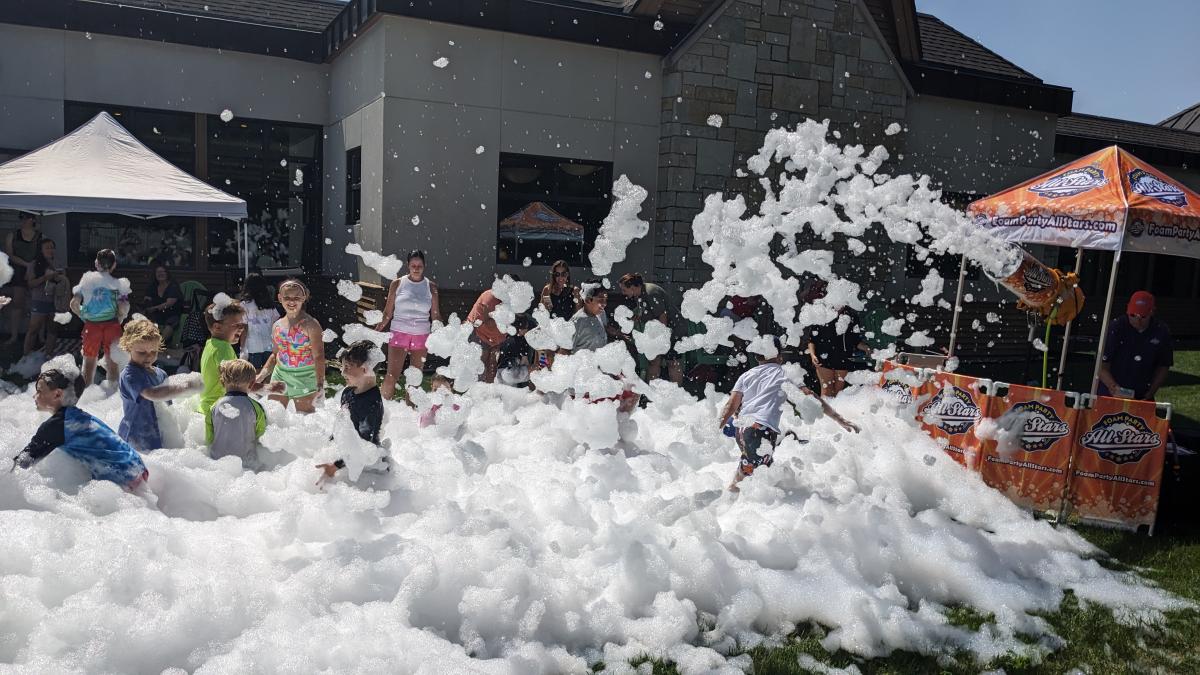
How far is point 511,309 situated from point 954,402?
15.7 feet

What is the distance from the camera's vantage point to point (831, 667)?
4.18 metres

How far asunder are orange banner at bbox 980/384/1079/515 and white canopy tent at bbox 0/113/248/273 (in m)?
8.95

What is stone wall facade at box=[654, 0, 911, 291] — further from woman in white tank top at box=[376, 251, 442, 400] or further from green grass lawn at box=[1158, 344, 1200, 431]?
green grass lawn at box=[1158, 344, 1200, 431]

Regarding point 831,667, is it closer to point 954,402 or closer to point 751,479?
point 751,479

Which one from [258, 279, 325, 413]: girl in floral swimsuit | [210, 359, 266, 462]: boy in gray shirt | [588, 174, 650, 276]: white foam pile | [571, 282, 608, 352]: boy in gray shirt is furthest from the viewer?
[588, 174, 650, 276]: white foam pile

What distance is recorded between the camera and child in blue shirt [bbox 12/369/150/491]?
492 cm

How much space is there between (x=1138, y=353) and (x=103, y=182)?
37.7ft

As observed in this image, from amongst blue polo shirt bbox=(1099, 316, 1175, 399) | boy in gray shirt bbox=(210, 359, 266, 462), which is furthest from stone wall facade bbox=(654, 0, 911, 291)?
boy in gray shirt bbox=(210, 359, 266, 462)

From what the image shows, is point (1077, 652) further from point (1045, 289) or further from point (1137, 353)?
point (1137, 353)

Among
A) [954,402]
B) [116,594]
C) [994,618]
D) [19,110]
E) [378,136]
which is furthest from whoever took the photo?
[19,110]

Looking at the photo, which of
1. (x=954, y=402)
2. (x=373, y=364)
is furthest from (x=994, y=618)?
(x=373, y=364)

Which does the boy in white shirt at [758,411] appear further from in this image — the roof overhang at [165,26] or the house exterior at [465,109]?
the roof overhang at [165,26]

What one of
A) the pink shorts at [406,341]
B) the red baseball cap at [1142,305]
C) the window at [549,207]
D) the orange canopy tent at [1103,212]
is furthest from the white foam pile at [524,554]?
the window at [549,207]

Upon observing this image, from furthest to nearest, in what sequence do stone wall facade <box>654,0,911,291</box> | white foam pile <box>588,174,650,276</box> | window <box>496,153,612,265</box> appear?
stone wall facade <box>654,0,911,291</box> < window <box>496,153,612,265</box> < white foam pile <box>588,174,650,276</box>
